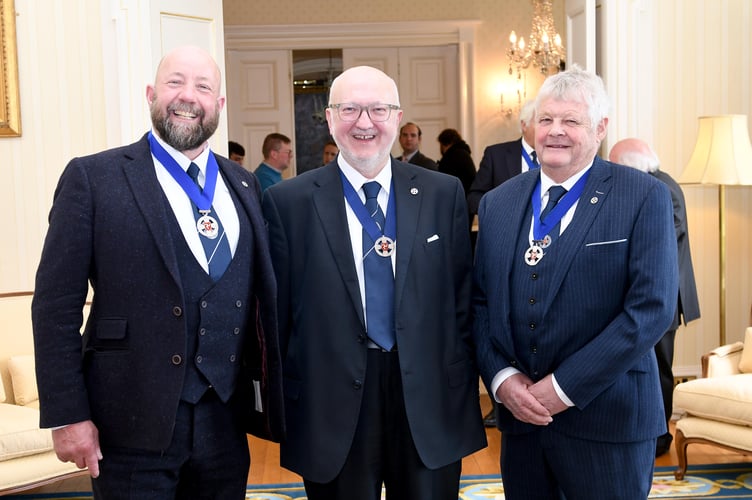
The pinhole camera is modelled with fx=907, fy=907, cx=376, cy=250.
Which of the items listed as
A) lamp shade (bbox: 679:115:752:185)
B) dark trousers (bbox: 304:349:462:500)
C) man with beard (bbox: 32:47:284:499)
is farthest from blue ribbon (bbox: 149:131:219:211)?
lamp shade (bbox: 679:115:752:185)

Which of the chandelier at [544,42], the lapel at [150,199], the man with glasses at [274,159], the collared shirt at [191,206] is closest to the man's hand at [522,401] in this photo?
the collared shirt at [191,206]

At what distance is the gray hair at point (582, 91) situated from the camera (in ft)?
8.14

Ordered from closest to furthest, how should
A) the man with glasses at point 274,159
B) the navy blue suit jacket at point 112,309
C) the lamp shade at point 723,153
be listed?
1. the navy blue suit jacket at point 112,309
2. the lamp shade at point 723,153
3. the man with glasses at point 274,159

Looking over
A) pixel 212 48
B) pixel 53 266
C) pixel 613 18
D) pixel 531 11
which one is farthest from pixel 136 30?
pixel 531 11

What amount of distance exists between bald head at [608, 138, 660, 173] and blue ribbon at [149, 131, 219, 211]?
288 centimetres

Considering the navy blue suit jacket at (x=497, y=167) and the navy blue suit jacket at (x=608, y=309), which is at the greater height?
the navy blue suit jacket at (x=497, y=167)

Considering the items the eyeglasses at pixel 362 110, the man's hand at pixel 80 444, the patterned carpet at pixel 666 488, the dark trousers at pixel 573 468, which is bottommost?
the patterned carpet at pixel 666 488

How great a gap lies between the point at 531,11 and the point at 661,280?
8352 millimetres

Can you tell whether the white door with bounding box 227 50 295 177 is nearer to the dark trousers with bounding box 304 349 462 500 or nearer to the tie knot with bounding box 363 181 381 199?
the tie knot with bounding box 363 181 381 199

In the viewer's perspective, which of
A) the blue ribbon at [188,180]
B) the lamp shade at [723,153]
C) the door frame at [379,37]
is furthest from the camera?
the door frame at [379,37]

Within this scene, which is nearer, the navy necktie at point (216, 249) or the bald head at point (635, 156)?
the navy necktie at point (216, 249)

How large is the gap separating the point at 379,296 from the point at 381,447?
0.42m

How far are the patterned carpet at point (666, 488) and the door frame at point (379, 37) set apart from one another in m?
6.07

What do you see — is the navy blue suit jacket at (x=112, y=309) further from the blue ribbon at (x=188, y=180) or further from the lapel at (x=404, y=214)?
the lapel at (x=404, y=214)
